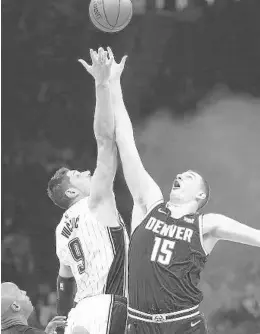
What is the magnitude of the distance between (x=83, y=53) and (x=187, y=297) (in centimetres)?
259

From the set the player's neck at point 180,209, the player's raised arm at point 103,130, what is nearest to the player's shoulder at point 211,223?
the player's neck at point 180,209

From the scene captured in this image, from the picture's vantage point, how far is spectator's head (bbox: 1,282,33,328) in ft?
16.9

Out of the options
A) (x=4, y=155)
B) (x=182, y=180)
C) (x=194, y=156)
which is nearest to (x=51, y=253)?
(x=4, y=155)

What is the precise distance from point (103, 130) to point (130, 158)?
239 mm

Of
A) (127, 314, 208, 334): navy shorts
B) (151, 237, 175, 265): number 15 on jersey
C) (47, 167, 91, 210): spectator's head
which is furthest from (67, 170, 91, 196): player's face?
(127, 314, 208, 334): navy shorts

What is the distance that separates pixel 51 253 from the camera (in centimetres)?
684

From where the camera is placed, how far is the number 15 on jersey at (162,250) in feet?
16.9

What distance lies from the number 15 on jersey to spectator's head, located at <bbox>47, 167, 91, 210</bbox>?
0.80 metres

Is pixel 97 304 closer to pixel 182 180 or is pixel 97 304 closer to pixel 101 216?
pixel 101 216

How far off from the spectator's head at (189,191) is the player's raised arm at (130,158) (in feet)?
0.35

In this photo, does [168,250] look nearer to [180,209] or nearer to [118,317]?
[180,209]

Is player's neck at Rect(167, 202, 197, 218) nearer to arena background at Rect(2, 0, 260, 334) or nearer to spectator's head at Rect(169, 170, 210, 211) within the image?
spectator's head at Rect(169, 170, 210, 211)

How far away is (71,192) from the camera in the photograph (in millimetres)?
5801

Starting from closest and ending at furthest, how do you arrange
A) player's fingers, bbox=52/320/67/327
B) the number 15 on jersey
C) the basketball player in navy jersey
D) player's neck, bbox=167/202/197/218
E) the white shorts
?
the white shorts
the basketball player in navy jersey
the number 15 on jersey
player's neck, bbox=167/202/197/218
player's fingers, bbox=52/320/67/327
